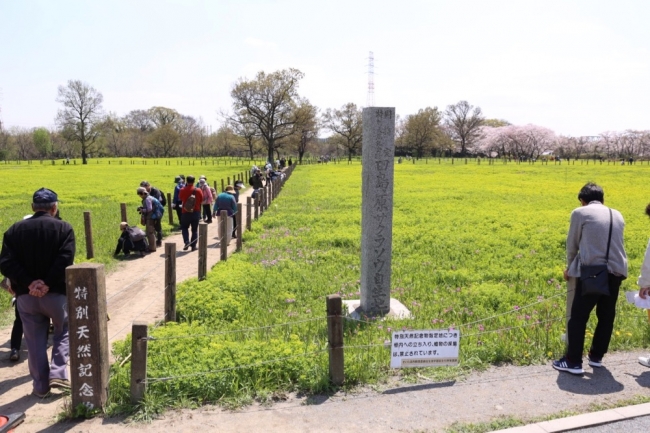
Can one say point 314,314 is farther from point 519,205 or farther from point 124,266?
point 519,205

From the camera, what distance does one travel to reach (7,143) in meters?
83.9

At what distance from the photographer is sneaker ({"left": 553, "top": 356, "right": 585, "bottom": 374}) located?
489cm

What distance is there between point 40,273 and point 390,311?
14.5 feet

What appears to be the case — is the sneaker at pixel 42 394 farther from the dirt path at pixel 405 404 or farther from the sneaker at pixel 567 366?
the sneaker at pixel 567 366

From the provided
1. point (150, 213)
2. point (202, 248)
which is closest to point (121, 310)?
point (202, 248)

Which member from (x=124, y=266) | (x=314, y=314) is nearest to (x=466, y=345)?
(x=314, y=314)

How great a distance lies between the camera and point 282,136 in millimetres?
57562

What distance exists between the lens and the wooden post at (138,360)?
4.21 m

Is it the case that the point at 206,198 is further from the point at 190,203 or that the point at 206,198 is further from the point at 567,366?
the point at 567,366

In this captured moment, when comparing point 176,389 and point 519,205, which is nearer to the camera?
point 176,389

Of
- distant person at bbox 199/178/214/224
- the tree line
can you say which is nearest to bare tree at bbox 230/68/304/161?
the tree line

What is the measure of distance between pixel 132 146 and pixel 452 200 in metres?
91.5

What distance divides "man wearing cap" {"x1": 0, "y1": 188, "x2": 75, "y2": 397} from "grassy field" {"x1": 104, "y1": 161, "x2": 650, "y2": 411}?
731 mm

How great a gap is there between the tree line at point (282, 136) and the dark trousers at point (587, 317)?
52927 millimetres
